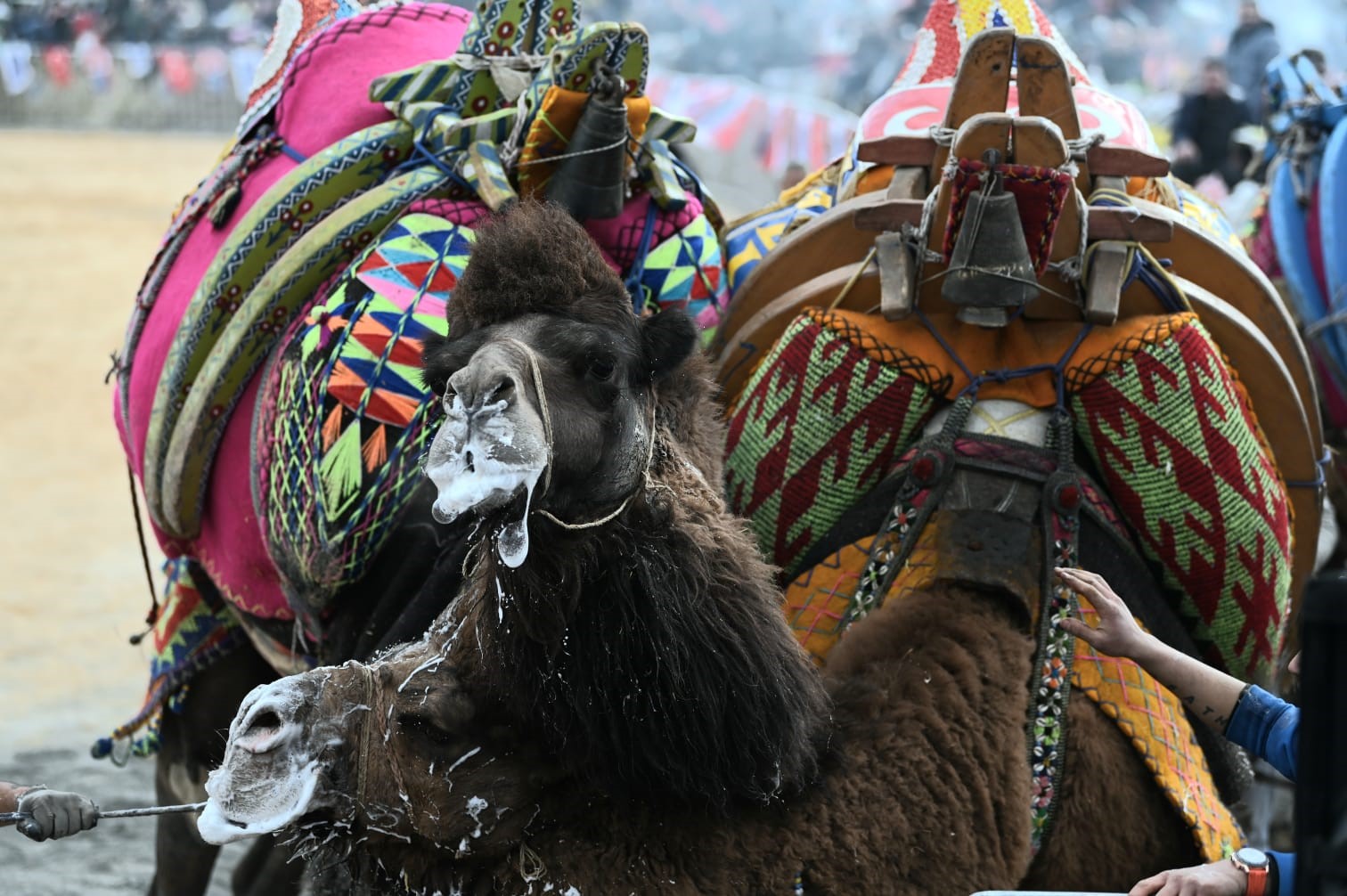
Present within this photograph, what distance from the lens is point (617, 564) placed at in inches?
86.0

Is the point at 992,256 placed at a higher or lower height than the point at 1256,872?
higher

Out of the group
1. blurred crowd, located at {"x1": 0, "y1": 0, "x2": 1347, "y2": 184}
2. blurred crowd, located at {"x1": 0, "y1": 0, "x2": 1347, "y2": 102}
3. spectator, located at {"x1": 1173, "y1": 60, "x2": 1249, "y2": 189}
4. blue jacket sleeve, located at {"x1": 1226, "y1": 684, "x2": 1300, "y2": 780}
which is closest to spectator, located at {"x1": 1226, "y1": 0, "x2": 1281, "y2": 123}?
spectator, located at {"x1": 1173, "y1": 60, "x2": 1249, "y2": 189}

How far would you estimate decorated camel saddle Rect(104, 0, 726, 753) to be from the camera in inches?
121

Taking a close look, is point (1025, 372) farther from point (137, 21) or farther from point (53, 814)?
point (137, 21)

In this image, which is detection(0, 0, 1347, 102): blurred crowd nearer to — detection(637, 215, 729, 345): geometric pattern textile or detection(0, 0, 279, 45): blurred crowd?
detection(0, 0, 279, 45): blurred crowd

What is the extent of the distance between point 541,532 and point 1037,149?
1.27m

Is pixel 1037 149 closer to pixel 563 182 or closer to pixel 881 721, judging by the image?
pixel 563 182

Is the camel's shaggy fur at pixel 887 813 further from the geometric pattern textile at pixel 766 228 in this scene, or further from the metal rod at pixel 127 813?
the geometric pattern textile at pixel 766 228

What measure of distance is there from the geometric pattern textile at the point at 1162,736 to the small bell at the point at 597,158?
3.78 ft

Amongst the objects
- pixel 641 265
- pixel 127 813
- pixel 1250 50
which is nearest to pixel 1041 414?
pixel 641 265

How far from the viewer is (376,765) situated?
2219mm

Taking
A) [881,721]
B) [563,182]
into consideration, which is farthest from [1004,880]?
[563,182]

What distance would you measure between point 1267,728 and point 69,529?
840 centimetres

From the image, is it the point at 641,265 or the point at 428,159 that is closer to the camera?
the point at 641,265
